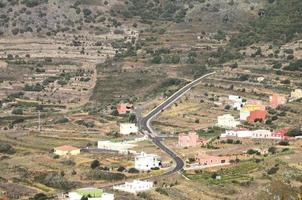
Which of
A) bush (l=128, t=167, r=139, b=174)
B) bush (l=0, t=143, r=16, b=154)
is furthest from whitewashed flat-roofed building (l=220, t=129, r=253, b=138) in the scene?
bush (l=0, t=143, r=16, b=154)

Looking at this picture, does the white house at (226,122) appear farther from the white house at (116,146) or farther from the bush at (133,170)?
the bush at (133,170)

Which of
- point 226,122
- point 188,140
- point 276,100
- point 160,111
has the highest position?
point 276,100

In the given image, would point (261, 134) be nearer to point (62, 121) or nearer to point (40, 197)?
point (62, 121)

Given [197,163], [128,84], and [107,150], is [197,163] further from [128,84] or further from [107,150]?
[128,84]

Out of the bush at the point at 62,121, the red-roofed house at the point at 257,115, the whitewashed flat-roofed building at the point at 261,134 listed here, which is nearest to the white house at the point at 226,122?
the red-roofed house at the point at 257,115

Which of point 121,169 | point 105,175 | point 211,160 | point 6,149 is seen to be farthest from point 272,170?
point 6,149

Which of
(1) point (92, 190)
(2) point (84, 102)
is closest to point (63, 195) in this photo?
(1) point (92, 190)
